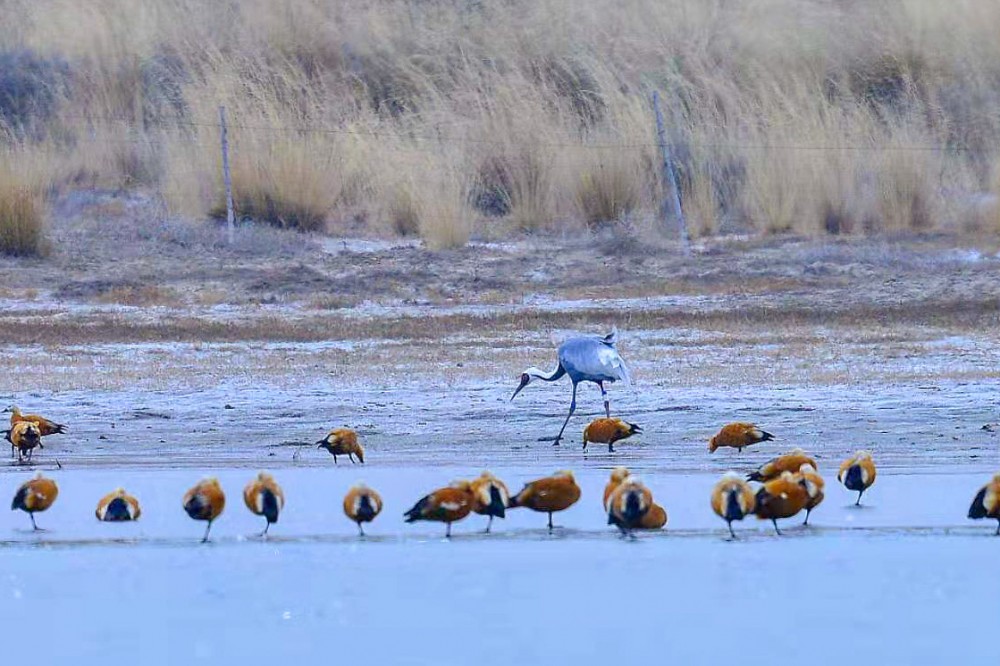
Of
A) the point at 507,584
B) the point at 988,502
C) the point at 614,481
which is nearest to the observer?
the point at 507,584

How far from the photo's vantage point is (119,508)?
7.65 m

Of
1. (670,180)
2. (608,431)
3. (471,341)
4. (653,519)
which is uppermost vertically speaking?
(670,180)

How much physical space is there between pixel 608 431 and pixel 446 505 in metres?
1.82

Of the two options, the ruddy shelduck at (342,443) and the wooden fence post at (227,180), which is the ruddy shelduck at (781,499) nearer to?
the ruddy shelduck at (342,443)

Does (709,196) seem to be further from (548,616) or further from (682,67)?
(548,616)

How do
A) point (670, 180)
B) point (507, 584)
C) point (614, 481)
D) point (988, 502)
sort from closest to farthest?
point (507, 584), point (988, 502), point (614, 481), point (670, 180)

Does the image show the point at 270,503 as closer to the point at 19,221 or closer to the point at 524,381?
the point at 524,381

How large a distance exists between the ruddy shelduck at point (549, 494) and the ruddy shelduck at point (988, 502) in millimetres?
1614

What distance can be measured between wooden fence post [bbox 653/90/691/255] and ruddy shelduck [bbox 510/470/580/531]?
994 centimetres

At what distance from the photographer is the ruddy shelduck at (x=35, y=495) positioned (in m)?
7.68

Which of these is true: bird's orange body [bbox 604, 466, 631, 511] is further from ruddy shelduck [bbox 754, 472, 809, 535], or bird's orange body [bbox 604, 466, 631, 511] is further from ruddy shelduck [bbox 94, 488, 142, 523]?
ruddy shelduck [bbox 94, 488, 142, 523]

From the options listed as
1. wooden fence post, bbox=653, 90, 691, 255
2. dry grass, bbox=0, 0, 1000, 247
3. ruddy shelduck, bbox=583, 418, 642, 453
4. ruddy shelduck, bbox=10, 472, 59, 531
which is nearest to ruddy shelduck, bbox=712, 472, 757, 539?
ruddy shelduck, bbox=583, 418, 642, 453

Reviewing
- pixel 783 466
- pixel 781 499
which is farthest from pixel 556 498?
pixel 783 466

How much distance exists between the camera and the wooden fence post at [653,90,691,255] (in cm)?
1778
